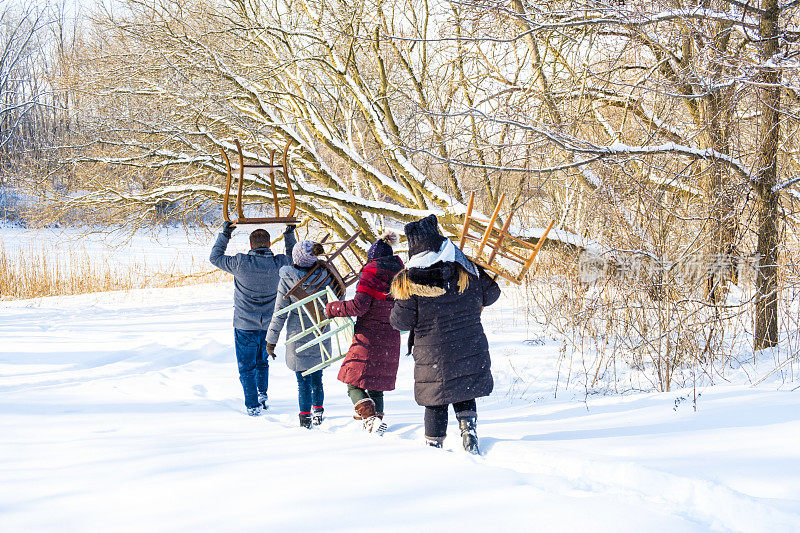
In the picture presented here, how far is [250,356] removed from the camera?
5035mm

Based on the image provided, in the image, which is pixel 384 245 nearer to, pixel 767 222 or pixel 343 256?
pixel 343 256

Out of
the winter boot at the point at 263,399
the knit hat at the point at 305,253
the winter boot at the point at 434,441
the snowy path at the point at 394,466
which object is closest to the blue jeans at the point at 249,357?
the winter boot at the point at 263,399

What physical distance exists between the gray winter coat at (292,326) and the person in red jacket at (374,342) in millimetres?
451

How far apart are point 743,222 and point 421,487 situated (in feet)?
16.1

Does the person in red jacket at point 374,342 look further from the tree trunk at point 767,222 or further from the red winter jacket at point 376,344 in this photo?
the tree trunk at point 767,222

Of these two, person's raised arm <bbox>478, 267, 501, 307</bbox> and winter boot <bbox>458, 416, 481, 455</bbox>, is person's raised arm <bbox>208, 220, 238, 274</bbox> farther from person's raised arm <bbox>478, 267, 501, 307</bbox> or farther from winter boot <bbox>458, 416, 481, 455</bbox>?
winter boot <bbox>458, 416, 481, 455</bbox>

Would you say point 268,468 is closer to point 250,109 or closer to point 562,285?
point 562,285

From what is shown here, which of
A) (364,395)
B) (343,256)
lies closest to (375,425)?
(364,395)

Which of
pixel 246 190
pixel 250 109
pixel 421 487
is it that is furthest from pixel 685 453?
pixel 250 109

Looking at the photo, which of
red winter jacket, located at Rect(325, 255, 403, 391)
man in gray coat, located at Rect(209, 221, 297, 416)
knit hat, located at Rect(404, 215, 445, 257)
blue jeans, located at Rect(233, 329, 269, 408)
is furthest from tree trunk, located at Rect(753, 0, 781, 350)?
blue jeans, located at Rect(233, 329, 269, 408)

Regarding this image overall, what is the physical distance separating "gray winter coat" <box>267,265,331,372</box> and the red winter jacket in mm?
456

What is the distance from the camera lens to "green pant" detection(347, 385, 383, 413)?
4.17 metres

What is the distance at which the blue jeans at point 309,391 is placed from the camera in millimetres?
4531

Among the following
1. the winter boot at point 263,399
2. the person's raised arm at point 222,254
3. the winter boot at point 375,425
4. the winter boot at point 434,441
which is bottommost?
the winter boot at point 263,399
